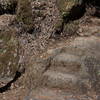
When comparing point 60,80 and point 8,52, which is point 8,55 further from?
point 60,80

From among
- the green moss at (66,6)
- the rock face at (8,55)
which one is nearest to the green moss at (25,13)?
the rock face at (8,55)

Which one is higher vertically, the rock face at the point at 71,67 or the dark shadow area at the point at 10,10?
the dark shadow area at the point at 10,10

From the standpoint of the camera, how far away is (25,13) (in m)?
7.85

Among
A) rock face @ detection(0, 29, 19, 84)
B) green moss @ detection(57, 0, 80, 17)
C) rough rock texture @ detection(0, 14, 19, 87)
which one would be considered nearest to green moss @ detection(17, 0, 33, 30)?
rough rock texture @ detection(0, 14, 19, 87)

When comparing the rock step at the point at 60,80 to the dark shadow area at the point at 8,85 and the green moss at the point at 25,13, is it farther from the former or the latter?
the green moss at the point at 25,13

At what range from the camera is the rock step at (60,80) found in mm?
6074

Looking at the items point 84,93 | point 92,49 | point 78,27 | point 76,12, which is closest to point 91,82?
point 84,93

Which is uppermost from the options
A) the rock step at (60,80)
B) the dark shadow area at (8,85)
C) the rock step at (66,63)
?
the rock step at (66,63)

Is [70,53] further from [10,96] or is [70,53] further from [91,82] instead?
[10,96]

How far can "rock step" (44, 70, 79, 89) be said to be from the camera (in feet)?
19.9

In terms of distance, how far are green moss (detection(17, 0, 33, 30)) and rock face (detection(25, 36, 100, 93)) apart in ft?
5.41

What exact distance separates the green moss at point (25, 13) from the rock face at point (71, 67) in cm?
165

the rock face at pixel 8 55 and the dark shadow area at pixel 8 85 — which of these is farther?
the rock face at pixel 8 55

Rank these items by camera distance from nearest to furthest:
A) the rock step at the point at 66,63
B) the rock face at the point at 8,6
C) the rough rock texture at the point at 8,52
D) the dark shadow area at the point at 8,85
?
the rock step at the point at 66,63 → the dark shadow area at the point at 8,85 → the rough rock texture at the point at 8,52 → the rock face at the point at 8,6
